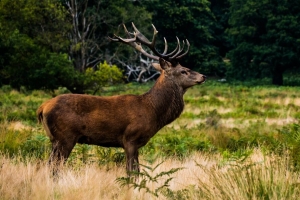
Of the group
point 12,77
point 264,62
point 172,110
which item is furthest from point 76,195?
point 264,62

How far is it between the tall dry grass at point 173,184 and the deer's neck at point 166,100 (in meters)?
1.22

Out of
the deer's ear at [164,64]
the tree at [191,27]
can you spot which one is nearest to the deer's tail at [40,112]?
the deer's ear at [164,64]

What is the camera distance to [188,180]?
6.69 m

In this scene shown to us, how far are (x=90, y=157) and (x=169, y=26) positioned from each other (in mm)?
41083

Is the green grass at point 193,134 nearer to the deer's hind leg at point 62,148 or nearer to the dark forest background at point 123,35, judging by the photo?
the deer's hind leg at point 62,148

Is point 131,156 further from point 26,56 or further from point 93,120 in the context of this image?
point 26,56

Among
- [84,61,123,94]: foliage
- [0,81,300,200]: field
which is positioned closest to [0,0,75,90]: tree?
[84,61,123,94]: foliage

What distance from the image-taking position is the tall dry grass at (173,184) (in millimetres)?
5453

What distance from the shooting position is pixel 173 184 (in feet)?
21.5

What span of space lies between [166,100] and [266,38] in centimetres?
3754

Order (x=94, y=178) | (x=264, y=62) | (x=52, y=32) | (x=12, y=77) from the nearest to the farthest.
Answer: (x=94, y=178) < (x=12, y=77) < (x=52, y=32) < (x=264, y=62)

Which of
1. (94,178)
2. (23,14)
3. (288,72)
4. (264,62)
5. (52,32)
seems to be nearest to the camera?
(94,178)

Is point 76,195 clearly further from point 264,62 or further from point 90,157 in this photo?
point 264,62

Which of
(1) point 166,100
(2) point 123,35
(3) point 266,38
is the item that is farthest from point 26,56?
(3) point 266,38
